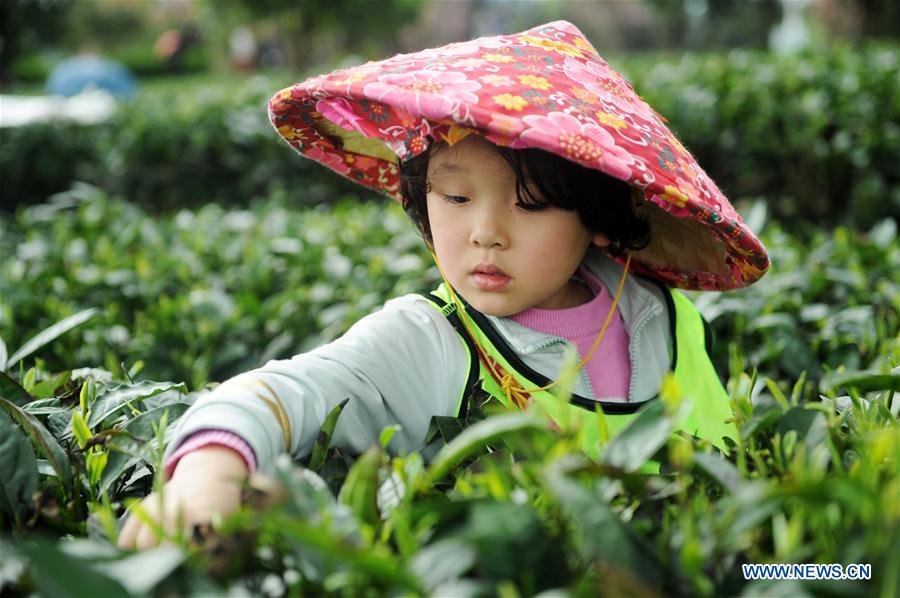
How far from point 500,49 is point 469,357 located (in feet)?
1.79

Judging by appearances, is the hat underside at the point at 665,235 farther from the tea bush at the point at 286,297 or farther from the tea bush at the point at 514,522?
the tea bush at the point at 514,522

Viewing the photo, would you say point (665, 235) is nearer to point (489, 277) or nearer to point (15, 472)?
point (489, 277)

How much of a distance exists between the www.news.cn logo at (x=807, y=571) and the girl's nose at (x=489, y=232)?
77 centimetres

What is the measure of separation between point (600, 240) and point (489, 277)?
0.34 m

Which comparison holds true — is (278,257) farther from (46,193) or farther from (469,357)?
(46,193)

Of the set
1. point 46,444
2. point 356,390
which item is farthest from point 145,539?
point 356,390

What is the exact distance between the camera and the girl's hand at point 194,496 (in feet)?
3.27

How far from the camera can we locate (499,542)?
2.73 ft

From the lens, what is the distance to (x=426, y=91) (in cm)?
135

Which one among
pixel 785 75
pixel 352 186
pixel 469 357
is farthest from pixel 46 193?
pixel 469 357

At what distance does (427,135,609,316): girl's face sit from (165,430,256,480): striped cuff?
57 centimetres

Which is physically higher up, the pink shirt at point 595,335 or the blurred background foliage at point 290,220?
the pink shirt at point 595,335

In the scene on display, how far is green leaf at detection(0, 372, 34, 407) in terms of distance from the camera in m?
1.44

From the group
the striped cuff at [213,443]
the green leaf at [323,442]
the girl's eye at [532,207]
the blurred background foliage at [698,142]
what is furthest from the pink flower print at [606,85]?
the blurred background foliage at [698,142]
